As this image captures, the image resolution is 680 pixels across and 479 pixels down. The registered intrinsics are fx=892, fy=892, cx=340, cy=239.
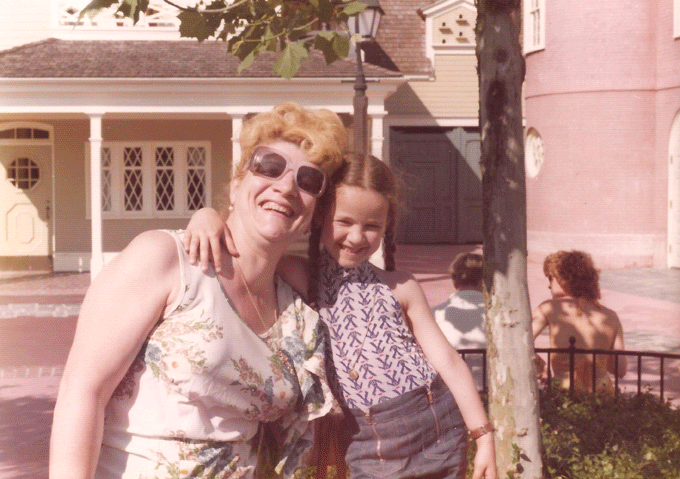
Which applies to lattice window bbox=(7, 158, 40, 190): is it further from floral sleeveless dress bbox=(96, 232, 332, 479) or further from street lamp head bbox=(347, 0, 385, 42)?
floral sleeveless dress bbox=(96, 232, 332, 479)

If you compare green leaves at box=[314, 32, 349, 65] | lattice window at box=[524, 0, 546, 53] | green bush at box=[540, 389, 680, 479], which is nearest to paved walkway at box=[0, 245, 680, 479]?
green bush at box=[540, 389, 680, 479]

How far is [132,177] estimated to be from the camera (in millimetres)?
18516

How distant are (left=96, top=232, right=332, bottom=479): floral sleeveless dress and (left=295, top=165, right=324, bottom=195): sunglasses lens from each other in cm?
31

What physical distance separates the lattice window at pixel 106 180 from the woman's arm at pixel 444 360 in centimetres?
1661

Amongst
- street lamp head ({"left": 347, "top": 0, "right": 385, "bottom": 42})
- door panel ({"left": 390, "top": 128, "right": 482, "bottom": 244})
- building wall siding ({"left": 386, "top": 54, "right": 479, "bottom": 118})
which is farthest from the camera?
door panel ({"left": 390, "top": 128, "right": 482, "bottom": 244})

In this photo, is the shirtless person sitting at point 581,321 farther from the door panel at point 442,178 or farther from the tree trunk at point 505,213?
the door panel at point 442,178

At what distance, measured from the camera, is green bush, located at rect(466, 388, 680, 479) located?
14.3ft

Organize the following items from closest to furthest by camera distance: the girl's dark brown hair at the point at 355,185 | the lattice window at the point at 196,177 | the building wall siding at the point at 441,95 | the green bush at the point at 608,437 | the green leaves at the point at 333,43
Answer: the girl's dark brown hair at the point at 355,185 → the green leaves at the point at 333,43 → the green bush at the point at 608,437 → the lattice window at the point at 196,177 → the building wall siding at the point at 441,95

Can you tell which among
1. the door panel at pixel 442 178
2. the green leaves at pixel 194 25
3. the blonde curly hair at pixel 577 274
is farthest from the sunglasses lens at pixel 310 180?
the door panel at pixel 442 178

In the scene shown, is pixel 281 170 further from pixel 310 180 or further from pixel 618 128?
pixel 618 128

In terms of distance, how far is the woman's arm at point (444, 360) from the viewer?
2.45 metres

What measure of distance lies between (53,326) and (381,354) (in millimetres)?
9981

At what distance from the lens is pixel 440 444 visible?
2461mm

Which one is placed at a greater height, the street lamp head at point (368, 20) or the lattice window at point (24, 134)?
the street lamp head at point (368, 20)
